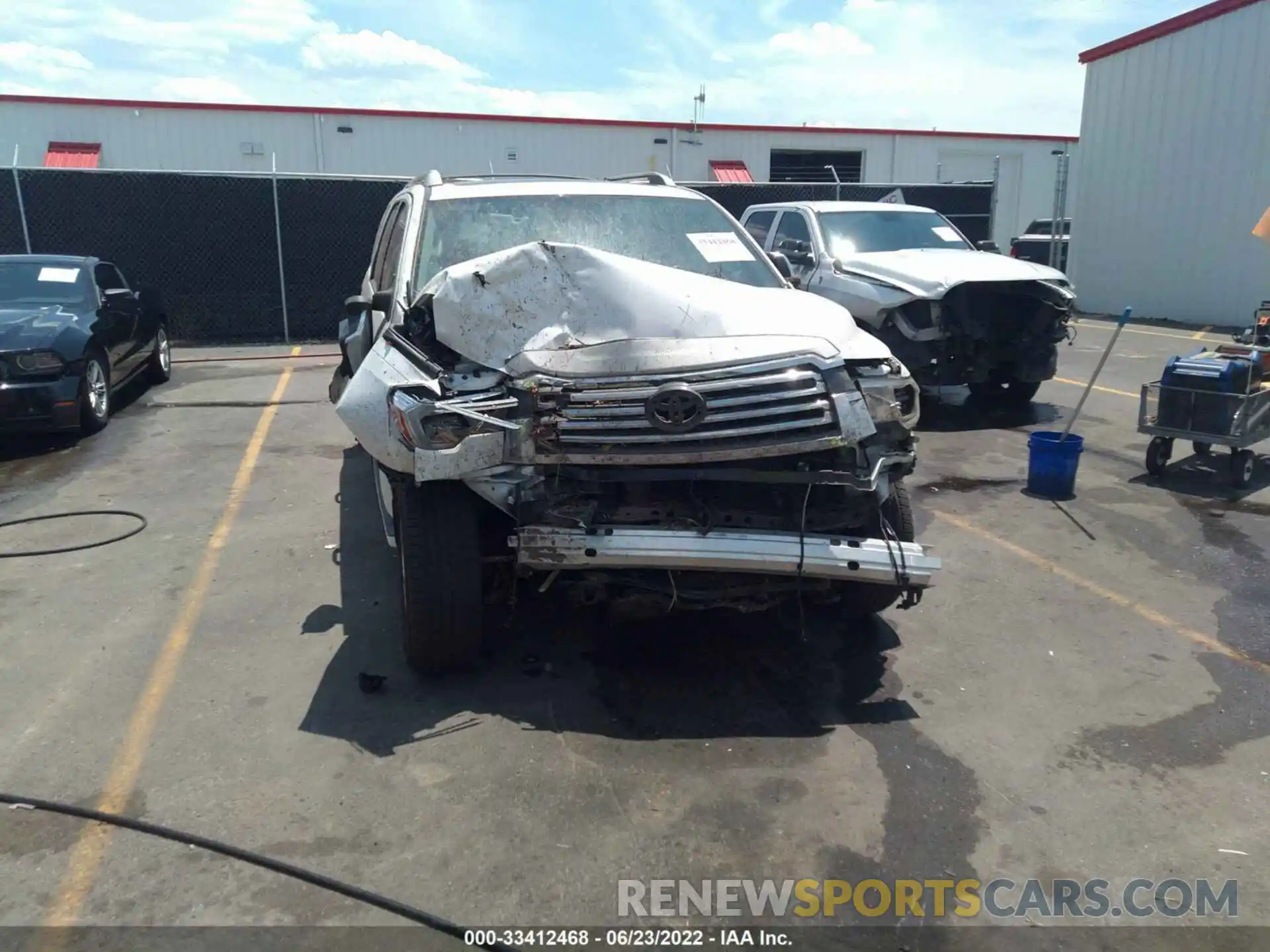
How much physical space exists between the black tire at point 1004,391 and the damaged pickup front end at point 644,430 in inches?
242

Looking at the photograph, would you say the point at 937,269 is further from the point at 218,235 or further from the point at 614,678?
the point at 218,235

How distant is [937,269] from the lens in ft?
30.1

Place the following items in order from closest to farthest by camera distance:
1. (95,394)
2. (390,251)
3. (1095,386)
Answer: (390,251) < (95,394) < (1095,386)

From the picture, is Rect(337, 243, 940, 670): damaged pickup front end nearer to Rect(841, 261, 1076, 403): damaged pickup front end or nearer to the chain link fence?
Rect(841, 261, 1076, 403): damaged pickup front end

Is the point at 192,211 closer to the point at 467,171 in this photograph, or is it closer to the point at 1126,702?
the point at 467,171

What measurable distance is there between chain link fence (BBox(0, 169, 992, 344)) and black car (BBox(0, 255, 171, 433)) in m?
4.67

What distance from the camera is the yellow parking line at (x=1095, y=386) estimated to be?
419 inches

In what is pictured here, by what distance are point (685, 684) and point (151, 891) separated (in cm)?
214

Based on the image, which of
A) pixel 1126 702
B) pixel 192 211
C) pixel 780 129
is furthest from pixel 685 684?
pixel 780 129

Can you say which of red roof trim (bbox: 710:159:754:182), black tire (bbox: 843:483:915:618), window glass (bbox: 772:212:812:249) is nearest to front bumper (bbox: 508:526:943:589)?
black tire (bbox: 843:483:915:618)

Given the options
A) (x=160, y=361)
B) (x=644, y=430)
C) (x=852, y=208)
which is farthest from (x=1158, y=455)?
(x=160, y=361)

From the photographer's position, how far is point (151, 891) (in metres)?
2.89

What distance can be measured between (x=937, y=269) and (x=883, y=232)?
4.89 feet

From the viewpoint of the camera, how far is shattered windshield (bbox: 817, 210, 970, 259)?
406 inches
